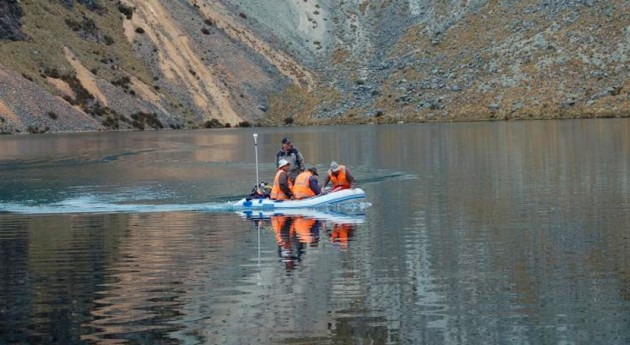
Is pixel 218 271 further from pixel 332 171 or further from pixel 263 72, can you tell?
pixel 263 72

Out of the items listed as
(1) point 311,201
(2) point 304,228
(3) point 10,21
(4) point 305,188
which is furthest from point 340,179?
(3) point 10,21

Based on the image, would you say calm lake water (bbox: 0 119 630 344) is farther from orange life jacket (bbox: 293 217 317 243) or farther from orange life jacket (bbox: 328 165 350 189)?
orange life jacket (bbox: 328 165 350 189)

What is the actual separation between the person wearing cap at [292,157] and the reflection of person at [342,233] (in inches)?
285

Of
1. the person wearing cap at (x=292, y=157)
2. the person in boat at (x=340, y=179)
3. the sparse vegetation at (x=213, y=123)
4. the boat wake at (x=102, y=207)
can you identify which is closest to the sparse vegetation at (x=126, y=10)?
the sparse vegetation at (x=213, y=123)

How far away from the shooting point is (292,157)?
40281mm

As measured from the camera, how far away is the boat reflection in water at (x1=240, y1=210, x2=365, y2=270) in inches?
1099

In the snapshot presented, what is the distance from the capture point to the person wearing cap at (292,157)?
40.0m

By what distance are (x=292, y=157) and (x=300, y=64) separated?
324 feet

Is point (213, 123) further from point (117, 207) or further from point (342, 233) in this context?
point (342, 233)

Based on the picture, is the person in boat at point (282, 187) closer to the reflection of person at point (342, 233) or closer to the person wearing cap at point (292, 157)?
the person wearing cap at point (292, 157)

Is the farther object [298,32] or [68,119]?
[298,32]

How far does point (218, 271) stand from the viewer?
79.9ft

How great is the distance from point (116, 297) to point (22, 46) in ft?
316

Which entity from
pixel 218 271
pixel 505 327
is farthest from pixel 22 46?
pixel 505 327
